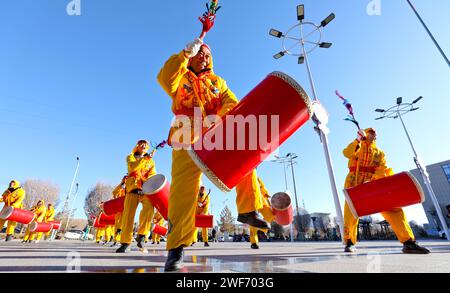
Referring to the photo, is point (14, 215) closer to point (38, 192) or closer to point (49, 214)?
point (49, 214)

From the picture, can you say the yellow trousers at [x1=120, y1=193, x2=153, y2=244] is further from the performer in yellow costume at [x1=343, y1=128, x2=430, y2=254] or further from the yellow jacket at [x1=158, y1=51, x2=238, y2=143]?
the performer in yellow costume at [x1=343, y1=128, x2=430, y2=254]

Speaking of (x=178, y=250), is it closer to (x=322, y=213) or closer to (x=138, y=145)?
(x=138, y=145)

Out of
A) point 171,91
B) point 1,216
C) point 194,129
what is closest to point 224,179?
point 194,129

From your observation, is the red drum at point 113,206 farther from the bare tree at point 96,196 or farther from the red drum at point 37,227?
the bare tree at point 96,196

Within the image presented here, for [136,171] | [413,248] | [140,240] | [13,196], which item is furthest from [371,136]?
[13,196]

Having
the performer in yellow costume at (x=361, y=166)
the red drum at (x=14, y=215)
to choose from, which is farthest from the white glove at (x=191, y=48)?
the red drum at (x=14, y=215)

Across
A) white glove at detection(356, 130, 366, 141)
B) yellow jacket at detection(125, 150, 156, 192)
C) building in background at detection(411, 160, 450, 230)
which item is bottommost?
yellow jacket at detection(125, 150, 156, 192)

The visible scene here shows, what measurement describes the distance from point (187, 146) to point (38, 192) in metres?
40.6

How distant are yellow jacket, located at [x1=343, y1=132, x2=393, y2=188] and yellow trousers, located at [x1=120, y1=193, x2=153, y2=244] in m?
3.67

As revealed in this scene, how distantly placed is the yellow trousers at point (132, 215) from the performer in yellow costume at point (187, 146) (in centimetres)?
244

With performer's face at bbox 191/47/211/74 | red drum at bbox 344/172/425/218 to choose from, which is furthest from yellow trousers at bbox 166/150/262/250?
red drum at bbox 344/172/425/218

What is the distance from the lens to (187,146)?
6.53ft

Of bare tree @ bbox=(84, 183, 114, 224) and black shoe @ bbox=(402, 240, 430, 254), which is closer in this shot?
black shoe @ bbox=(402, 240, 430, 254)

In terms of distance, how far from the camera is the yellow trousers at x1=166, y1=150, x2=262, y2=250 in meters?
1.85
